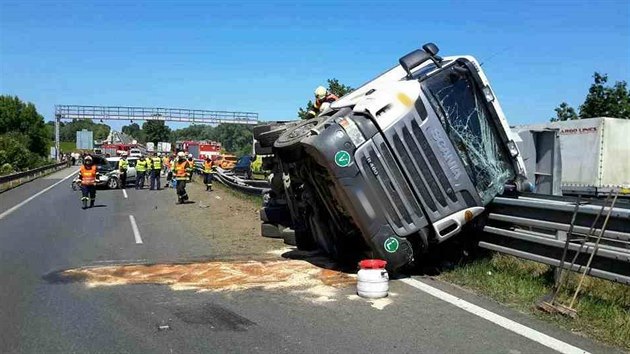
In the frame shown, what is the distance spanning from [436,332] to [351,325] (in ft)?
2.33

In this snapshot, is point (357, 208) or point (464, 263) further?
point (464, 263)

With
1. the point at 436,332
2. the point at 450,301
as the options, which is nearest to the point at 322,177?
the point at 450,301

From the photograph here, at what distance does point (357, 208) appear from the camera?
641 cm

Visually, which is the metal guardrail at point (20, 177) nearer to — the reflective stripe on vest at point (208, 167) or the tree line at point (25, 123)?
the reflective stripe on vest at point (208, 167)

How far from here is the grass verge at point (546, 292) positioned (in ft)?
15.9

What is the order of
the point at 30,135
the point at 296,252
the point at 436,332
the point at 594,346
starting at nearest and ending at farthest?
the point at 594,346
the point at 436,332
the point at 296,252
the point at 30,135

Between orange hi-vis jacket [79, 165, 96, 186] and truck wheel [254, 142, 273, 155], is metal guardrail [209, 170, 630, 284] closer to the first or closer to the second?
truck wheel [254, 142, 273, 155]

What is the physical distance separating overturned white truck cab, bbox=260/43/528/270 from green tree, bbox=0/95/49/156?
81432 millimetres

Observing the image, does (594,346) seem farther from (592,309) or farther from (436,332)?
(436,332)

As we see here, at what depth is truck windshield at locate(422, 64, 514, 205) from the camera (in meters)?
6.66

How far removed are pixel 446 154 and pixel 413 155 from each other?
38 centimetres

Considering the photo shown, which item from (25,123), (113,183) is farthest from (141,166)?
(25,123)

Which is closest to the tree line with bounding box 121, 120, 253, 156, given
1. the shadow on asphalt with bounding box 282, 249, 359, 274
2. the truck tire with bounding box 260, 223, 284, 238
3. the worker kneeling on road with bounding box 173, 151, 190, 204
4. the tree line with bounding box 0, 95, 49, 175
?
the tree line with bounding box 0, 95, 49, 175

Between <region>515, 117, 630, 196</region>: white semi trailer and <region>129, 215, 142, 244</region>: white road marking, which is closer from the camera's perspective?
<region>129, 215, 142, 244</region>: white road marking
